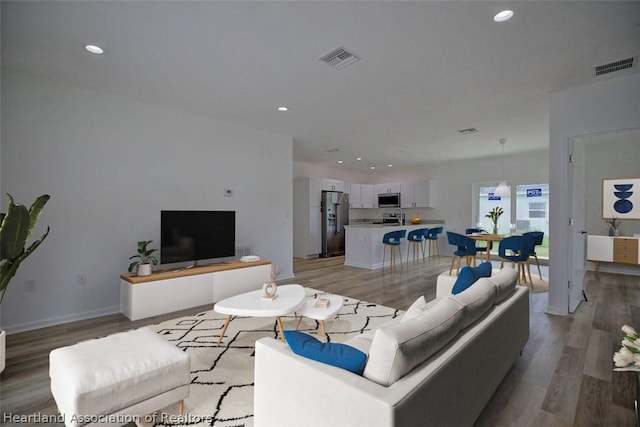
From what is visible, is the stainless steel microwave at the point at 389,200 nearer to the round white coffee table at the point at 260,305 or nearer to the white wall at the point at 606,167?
the white wall at the point at 606,167

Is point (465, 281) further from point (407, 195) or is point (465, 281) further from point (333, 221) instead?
point (407, 195)

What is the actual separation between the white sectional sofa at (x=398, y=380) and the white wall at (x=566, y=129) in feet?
8.66

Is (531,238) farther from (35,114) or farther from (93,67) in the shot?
(35,114)

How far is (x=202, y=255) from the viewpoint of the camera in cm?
417

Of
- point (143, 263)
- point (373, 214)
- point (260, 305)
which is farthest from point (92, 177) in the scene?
point (373, 214)

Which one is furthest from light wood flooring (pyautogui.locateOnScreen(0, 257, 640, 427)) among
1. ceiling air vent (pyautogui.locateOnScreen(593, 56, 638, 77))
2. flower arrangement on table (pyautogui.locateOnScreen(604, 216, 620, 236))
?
ceiling air vent (pyautogui.locateOnScreen(593, 56, 638, 77))

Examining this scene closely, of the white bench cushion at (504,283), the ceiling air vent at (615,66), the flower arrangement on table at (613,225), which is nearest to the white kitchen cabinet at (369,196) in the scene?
the flower arrangement on table at (613,225)

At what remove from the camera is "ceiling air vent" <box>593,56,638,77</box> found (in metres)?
2.83

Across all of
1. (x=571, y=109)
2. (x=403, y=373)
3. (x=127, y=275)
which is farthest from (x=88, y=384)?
(x=571, y=109)

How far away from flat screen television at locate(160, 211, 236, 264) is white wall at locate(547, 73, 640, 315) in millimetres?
4252

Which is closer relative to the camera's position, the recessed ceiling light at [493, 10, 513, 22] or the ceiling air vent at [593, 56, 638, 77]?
the recessed ceiling light at [493, 10, 513, 22]

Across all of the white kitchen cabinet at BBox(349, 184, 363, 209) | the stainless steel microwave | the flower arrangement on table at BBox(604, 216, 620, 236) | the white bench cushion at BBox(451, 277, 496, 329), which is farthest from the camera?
the white kitchen cabinet at BBox(349, 184, 363, 209)

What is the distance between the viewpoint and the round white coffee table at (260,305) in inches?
98.4

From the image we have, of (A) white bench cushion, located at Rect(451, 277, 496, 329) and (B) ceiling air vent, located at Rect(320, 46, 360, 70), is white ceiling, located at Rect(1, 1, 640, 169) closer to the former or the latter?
(B) ceiling air vent, located at Rect(320, 46, 360, 70)
